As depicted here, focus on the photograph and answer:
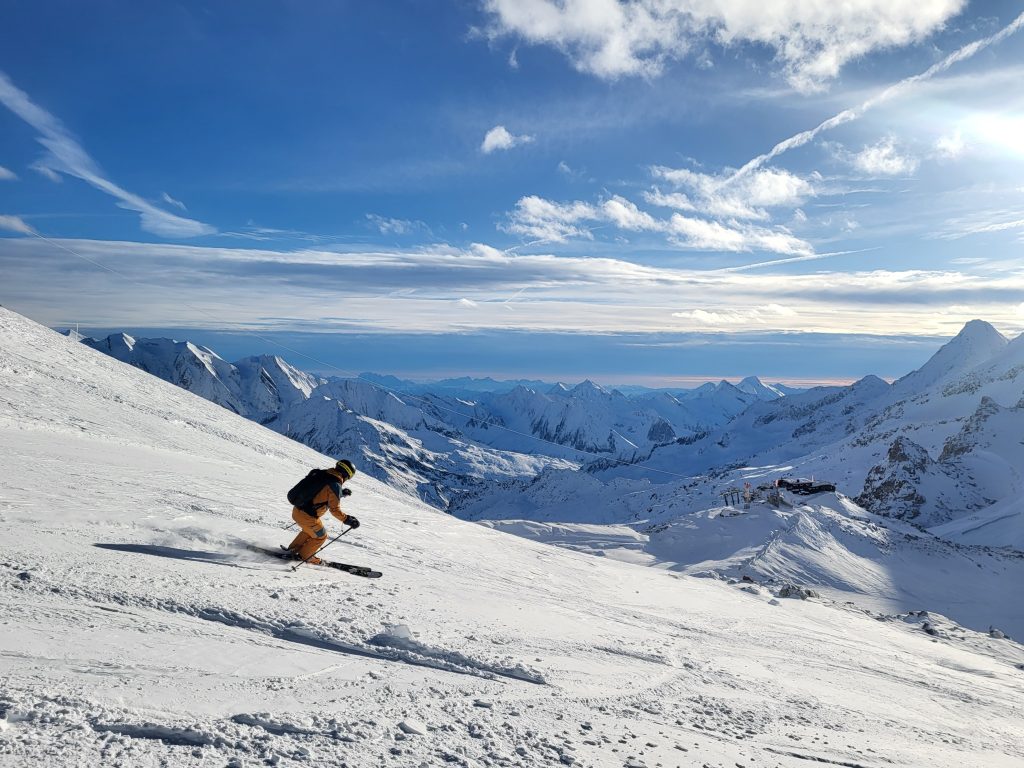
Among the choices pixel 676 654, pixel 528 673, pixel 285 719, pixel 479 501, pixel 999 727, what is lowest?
pixel 479 501

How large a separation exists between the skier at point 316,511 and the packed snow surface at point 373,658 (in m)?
0.50

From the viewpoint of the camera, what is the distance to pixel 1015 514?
2435 inches

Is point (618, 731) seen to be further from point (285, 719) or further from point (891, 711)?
point (891, 711)

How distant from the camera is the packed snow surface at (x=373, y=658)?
4578mm

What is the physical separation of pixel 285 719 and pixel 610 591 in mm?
10147

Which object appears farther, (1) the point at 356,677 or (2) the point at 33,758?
(1) the point at 356,677

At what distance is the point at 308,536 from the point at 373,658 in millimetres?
3614

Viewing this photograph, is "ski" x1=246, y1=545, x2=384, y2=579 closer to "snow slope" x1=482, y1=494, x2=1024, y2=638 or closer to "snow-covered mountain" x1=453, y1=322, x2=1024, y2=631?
"snow slope" x1=482, y1=494, x2=1024, y2=638

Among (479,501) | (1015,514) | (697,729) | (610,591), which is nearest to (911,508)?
(1015,514)

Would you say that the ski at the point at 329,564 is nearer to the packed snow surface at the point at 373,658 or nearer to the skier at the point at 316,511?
the skier at the point at 316,511

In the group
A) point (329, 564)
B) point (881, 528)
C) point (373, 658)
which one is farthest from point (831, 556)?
point (373, 658)

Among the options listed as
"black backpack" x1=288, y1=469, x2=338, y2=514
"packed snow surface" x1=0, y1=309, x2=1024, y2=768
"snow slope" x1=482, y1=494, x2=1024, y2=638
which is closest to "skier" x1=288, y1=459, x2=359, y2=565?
"black backpack" x1=288, y1=469, x2=338, y2=514

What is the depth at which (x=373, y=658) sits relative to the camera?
21.0 ft

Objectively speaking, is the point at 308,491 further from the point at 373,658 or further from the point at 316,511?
the point at 373,658
